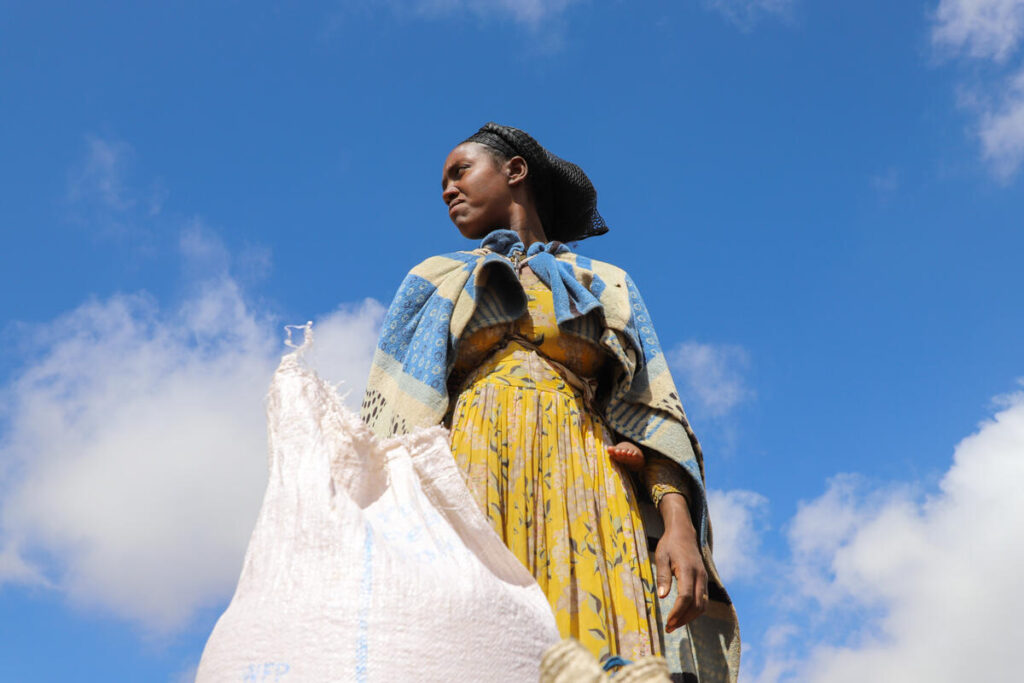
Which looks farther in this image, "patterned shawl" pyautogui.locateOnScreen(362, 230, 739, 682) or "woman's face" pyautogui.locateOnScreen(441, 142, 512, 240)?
"woman's face" pyautogui.locateOnScreen(441, 142, 512, 240)

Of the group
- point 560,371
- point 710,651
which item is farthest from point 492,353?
point 710,651

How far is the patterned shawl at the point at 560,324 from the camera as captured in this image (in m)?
2.56

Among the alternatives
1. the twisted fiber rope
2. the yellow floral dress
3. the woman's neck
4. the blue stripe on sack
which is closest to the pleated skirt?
the yellow floral dress

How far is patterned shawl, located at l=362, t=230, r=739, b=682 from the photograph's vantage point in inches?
101

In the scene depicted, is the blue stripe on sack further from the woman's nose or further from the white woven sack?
the woman's nose

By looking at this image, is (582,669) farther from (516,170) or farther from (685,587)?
(516,170)

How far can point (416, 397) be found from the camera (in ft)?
8.47

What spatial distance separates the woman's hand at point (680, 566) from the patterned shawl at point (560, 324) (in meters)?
0.06

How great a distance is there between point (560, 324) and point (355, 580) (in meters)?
1.54

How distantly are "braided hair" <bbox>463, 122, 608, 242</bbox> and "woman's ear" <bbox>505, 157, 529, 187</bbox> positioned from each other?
1.1 inches

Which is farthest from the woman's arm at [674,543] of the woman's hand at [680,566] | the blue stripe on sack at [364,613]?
the blue stripe on sack at [364,613]

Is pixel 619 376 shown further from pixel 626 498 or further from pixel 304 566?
pixel 304 566

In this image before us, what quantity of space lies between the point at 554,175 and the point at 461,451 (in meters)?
1.46

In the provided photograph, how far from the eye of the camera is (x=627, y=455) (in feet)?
8.48
